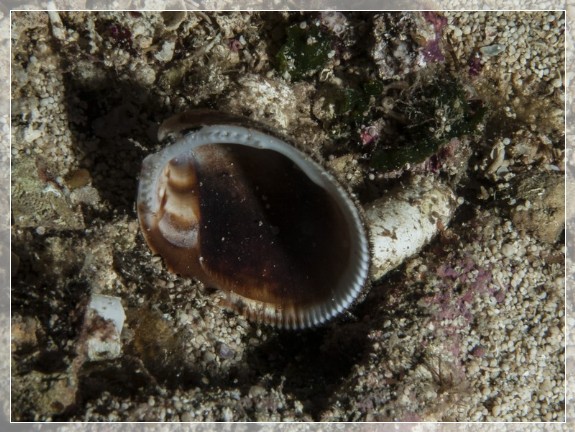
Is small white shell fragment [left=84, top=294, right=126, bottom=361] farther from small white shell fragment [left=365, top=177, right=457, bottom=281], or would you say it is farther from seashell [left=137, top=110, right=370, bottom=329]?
small white shell fragment [left=365, top=177, right=457, bottom=281]

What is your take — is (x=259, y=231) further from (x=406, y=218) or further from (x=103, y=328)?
(x=103, y=328)

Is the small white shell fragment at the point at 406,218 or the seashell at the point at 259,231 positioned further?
the small white shell fragment at the point at 406,218

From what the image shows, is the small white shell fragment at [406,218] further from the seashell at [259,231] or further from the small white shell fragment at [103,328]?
the small white shell fragment at [103,328]

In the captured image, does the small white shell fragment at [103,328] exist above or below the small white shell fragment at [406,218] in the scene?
below

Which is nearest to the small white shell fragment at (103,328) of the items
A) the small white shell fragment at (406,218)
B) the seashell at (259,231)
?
the seashell at (259,231)

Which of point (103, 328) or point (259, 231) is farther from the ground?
point (259, 231)

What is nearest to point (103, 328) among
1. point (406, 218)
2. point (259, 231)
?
point (259, 231)
